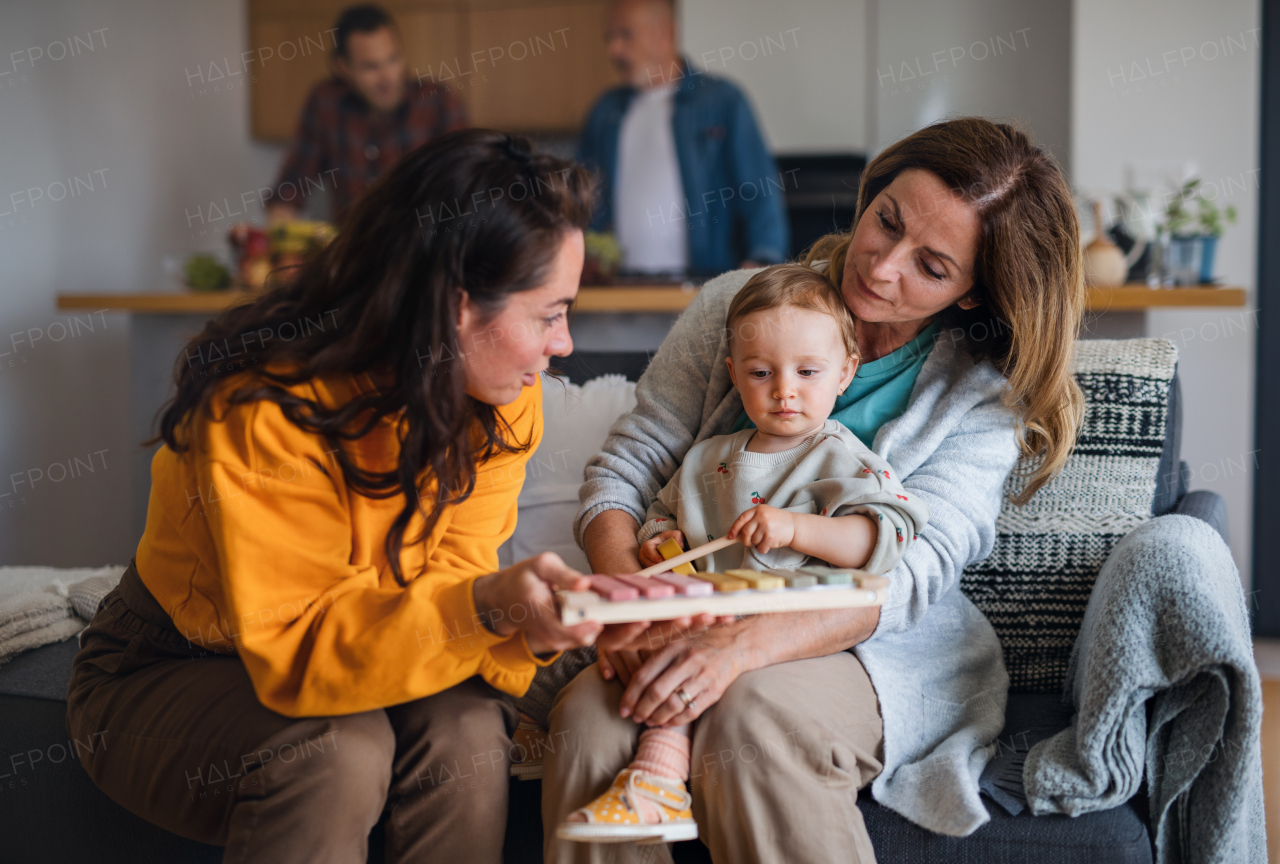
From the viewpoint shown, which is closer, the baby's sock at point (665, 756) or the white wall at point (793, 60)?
the baby's sock at point (665, 756)

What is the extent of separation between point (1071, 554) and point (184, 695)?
1.21 m

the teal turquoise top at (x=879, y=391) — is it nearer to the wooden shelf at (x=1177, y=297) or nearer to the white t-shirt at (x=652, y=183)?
the wooden shelf at (x=1177, y=297)

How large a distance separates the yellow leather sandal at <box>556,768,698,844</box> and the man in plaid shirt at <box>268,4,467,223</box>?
317 cm

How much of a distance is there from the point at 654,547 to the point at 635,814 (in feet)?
1.24

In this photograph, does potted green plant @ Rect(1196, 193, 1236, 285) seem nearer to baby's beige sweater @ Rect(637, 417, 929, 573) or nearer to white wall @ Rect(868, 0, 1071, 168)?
white wall @ Rect(868, 0, 1071, 168)

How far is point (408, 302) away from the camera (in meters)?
1.02

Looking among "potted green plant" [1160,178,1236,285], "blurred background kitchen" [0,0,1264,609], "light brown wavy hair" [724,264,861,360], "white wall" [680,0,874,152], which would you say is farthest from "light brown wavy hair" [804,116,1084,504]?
"white wall" [680,0,874,152]

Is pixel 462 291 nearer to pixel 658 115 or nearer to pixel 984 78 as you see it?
pixel 658 115

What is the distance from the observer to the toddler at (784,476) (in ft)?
3.79

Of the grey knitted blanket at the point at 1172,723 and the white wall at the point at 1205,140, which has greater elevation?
the white wall at the point at 1205,140

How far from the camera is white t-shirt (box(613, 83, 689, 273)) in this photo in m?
3.83

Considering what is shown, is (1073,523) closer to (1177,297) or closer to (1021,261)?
(1021,261)

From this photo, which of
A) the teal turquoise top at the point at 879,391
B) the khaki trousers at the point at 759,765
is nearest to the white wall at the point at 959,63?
the teal turquoise top at the point at 879,391

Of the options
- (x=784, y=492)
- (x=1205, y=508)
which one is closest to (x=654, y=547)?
(x=784, y=492)
